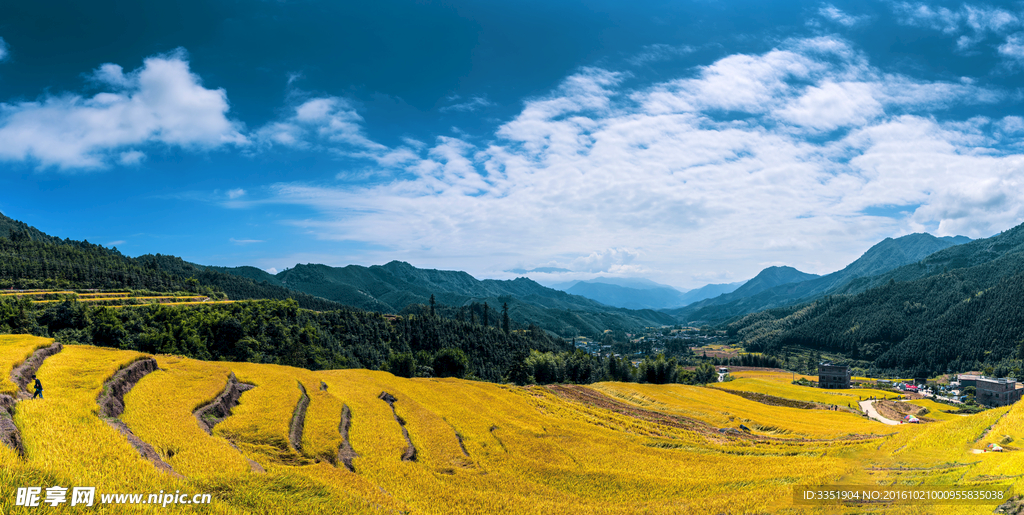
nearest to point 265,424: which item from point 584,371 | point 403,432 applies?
point 403,432

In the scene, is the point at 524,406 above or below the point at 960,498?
below

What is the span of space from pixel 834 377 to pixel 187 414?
181 meters

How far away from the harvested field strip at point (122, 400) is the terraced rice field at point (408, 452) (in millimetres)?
313

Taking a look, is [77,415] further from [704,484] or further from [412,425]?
[704,484]

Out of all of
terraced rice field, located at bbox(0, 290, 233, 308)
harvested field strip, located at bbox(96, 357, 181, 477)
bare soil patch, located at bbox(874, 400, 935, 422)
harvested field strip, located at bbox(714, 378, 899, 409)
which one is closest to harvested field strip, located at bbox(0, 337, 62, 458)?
harvested field strip, located at bbox(96, 357, 181, 477)

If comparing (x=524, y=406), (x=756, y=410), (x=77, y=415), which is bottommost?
(x=756, y=410)

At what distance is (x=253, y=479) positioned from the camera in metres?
16.6

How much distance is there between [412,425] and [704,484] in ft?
69.6

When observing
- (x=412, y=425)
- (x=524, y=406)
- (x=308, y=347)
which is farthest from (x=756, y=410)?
(x=308, y=347)

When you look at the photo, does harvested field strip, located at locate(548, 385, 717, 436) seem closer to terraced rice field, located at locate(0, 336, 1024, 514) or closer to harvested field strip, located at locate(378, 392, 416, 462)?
terraced rice field, located at locate(0, 336, 1024, 514)

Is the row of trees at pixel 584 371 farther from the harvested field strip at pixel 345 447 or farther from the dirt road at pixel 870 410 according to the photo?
the harvested field strip at pixel 345 447

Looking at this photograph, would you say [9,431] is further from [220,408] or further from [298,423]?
[298,423]

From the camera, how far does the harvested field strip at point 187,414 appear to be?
18938 millimetres

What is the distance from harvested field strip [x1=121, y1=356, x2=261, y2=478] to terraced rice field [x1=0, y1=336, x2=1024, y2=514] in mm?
137
